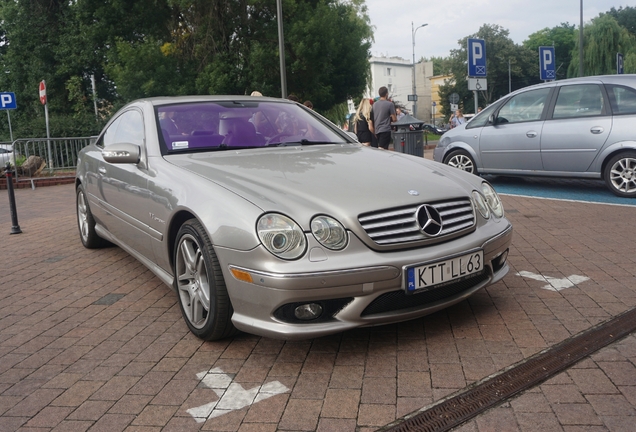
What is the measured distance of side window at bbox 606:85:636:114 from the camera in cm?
818

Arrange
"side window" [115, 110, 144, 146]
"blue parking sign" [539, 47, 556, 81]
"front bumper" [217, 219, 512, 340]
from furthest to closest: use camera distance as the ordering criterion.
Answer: "blue parking sign" [539, 47, 556, 81] → "side window" [115, 110, 144, 146] → "front bumper" [217, 219, 512, 340]

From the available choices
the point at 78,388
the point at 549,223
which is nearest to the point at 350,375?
the point at 78,388

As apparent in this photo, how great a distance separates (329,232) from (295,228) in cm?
18

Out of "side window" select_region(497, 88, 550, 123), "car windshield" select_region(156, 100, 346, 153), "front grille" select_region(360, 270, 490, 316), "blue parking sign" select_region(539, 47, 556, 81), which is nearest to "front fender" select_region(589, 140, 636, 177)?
"side window" select_region(497, 88, 550, 123)

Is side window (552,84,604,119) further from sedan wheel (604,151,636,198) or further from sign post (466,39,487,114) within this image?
sign post (466,39,487,114)

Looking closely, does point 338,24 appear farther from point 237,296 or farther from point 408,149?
point 237,296

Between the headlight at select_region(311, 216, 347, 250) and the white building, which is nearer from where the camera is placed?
the headlight at select_region(311, 216, 347, 250)

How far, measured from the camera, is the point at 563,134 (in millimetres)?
8719

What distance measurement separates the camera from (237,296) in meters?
3.29

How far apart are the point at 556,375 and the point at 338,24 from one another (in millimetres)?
25948

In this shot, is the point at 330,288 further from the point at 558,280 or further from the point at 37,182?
the point at 37,182

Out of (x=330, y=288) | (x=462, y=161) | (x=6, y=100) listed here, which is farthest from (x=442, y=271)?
(x=6, y=100)

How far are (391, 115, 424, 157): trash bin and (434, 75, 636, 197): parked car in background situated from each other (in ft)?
6.16

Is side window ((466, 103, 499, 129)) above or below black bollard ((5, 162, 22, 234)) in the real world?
above
